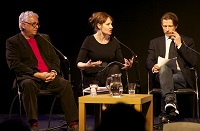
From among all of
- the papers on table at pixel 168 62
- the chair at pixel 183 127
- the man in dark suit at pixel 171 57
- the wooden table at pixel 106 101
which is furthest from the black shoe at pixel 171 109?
the chair at pixel 183 127

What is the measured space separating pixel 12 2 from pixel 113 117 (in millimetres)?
4221

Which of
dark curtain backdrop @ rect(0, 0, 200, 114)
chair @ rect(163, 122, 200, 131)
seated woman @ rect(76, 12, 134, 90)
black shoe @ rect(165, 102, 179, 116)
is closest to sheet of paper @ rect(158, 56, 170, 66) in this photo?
seated woman @ rect(76, 12, 134, 90)

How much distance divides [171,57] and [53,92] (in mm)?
1445

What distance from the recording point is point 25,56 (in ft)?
13.0

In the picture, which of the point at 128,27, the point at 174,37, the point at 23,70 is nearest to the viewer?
the point at 23,70

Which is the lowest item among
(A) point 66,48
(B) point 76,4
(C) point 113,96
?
(C) point 113,96

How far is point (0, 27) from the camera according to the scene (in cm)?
522

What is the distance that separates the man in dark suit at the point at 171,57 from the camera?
4.00 m

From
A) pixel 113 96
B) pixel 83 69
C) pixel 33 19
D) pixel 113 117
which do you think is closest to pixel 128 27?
pixel 83 69

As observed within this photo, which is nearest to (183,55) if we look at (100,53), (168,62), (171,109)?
(168,62)

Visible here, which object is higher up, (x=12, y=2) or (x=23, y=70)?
(x=12, y=2)

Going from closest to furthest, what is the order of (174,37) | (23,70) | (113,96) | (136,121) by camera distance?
(136,121), (113,96), (23,70), (174,37)

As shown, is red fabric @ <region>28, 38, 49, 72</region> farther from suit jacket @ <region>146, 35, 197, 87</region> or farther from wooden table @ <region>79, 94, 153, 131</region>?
suit jacket @ <region>146, 35, 197, 87</region>

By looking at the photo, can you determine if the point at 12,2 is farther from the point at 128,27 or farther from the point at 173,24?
the point at 173,24
